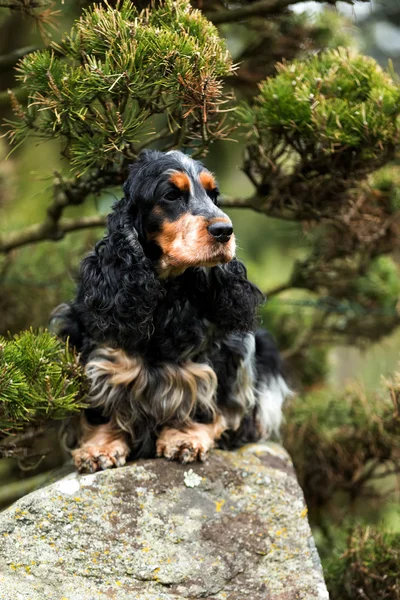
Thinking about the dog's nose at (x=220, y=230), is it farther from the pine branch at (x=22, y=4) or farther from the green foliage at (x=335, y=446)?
the green foliage at (x=335, y=446)

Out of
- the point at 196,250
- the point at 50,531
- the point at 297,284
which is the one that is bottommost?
the point at 297,284

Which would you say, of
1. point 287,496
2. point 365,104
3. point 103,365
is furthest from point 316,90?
point 287,496

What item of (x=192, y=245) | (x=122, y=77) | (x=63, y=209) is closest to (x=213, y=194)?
(x=192, y=245)

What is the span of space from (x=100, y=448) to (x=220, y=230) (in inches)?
51.7

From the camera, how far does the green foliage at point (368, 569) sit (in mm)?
4398

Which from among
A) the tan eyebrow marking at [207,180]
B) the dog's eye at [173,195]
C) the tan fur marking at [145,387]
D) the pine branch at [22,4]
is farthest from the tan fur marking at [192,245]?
the pine branch at [22,4]

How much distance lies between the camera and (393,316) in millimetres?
6566

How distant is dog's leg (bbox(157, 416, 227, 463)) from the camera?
3857 millimetres

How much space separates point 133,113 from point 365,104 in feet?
4.39

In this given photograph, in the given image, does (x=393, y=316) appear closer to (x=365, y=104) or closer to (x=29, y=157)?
(x=365, y=104)

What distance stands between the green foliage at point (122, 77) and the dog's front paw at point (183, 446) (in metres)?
1.48

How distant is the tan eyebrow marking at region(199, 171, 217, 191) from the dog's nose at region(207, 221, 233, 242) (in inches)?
15.1

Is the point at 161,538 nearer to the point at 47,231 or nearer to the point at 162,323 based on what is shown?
the point at 162,323

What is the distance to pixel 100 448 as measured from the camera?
3.89m
